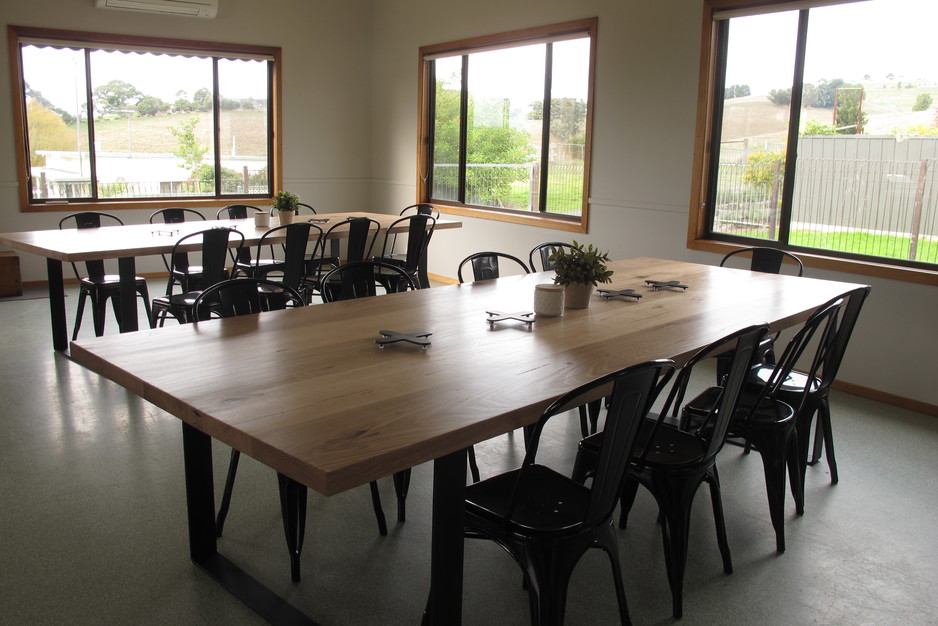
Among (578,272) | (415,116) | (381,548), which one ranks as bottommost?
(381,548)

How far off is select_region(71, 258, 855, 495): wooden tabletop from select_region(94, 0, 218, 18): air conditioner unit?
16.2 ft

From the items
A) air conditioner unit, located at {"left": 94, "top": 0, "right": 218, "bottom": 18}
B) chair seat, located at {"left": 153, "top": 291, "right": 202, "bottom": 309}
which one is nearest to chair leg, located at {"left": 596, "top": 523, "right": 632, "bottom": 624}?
chair seat, located at {"left": 153, "top": 291, "right": 202, "bottom": 309}

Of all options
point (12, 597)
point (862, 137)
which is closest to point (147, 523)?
point (12, 597)

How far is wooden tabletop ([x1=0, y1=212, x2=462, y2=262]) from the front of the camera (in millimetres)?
4078

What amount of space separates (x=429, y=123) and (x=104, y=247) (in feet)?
12.7

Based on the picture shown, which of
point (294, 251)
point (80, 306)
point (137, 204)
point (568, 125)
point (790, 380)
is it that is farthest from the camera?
point (137, 204)

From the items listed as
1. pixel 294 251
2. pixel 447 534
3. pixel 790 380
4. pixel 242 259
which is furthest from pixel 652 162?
pixel 447 534

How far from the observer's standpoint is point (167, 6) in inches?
265

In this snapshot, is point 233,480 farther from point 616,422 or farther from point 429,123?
point 429,123

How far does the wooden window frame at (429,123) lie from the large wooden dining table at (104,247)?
7.14 ft

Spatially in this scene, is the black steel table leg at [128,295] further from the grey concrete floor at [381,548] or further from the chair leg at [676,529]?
the chair leg at [676,529]

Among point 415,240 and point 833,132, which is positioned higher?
point 833,132

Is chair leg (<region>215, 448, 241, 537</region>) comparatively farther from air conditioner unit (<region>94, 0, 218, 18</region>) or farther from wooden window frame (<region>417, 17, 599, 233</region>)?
air conditioner unit (<region>94, 0, 218, 18</region>)

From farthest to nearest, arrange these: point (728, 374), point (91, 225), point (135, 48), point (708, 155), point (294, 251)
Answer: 1. point (135, 48)
2. point (91, 225)
3. point (708, 155)
4. point (294, 251)
5. point (728, 374)
